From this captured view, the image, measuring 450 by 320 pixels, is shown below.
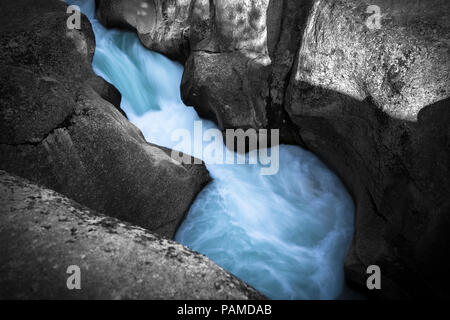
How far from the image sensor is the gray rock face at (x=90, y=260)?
4.83 feet

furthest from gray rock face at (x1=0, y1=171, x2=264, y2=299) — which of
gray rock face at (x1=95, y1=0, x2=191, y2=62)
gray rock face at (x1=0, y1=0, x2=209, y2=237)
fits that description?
gray rock face at (x1=95, y1=0, x2=191, y2=62)

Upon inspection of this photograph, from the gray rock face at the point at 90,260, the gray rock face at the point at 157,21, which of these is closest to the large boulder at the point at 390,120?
the gray rock face at the point at 90,260

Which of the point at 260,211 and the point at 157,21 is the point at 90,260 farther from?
the point at 157,21

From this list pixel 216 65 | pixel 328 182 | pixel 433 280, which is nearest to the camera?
pixel 433 280

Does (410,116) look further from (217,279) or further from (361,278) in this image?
(217,279)

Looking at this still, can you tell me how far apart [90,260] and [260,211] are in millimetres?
2988

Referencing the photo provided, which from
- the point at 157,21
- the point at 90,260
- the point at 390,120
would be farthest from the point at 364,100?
the point at 157,21

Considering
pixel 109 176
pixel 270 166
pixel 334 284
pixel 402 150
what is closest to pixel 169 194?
pixel 109 176

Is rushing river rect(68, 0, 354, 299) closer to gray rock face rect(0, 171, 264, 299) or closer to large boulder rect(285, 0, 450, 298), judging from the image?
large boulder rect(285, 0, 450, 298)

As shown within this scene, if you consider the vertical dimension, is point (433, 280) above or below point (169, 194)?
below

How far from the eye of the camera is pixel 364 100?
3.17 m

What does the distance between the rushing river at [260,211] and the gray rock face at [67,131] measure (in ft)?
2.57

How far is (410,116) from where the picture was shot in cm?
270

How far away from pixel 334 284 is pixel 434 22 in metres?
2.92
